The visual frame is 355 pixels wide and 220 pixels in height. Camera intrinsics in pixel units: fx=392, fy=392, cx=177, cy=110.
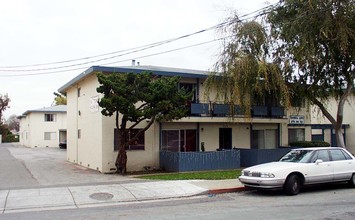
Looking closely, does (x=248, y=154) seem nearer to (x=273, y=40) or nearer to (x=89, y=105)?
(x=273, y=40)

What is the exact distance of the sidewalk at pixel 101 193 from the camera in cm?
1095

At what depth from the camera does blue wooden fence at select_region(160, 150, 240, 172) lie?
1917 centimetres

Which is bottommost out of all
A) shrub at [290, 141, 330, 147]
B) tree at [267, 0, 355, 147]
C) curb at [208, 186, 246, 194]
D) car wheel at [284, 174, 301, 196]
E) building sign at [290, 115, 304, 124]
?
curb at [208, 186, 246, 194]

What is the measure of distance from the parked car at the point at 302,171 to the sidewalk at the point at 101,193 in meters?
1.28

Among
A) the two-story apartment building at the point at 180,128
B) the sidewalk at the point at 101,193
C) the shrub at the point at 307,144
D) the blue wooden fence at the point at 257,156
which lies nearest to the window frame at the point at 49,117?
the two-story apartment building at the point at 180,128

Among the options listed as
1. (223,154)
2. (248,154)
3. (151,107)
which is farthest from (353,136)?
(151,107)

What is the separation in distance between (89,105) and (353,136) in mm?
21098

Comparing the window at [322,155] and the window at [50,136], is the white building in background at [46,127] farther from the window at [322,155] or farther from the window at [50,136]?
the window at [322,155]

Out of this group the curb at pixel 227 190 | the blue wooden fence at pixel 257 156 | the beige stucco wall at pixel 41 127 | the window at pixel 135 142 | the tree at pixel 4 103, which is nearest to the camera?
the curb at pixel 227 190

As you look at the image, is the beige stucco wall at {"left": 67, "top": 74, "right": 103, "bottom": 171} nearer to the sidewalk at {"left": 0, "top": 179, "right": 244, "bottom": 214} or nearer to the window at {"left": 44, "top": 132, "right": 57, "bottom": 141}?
the sidewalk at {"left": 0, "top": 179, "right": 244, "bottom": 214}

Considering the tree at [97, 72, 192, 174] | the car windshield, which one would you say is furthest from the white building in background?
the car windshield

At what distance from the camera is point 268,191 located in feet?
43.0

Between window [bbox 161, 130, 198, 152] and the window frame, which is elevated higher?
the window frame

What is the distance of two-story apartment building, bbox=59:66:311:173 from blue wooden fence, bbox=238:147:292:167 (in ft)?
5.03
